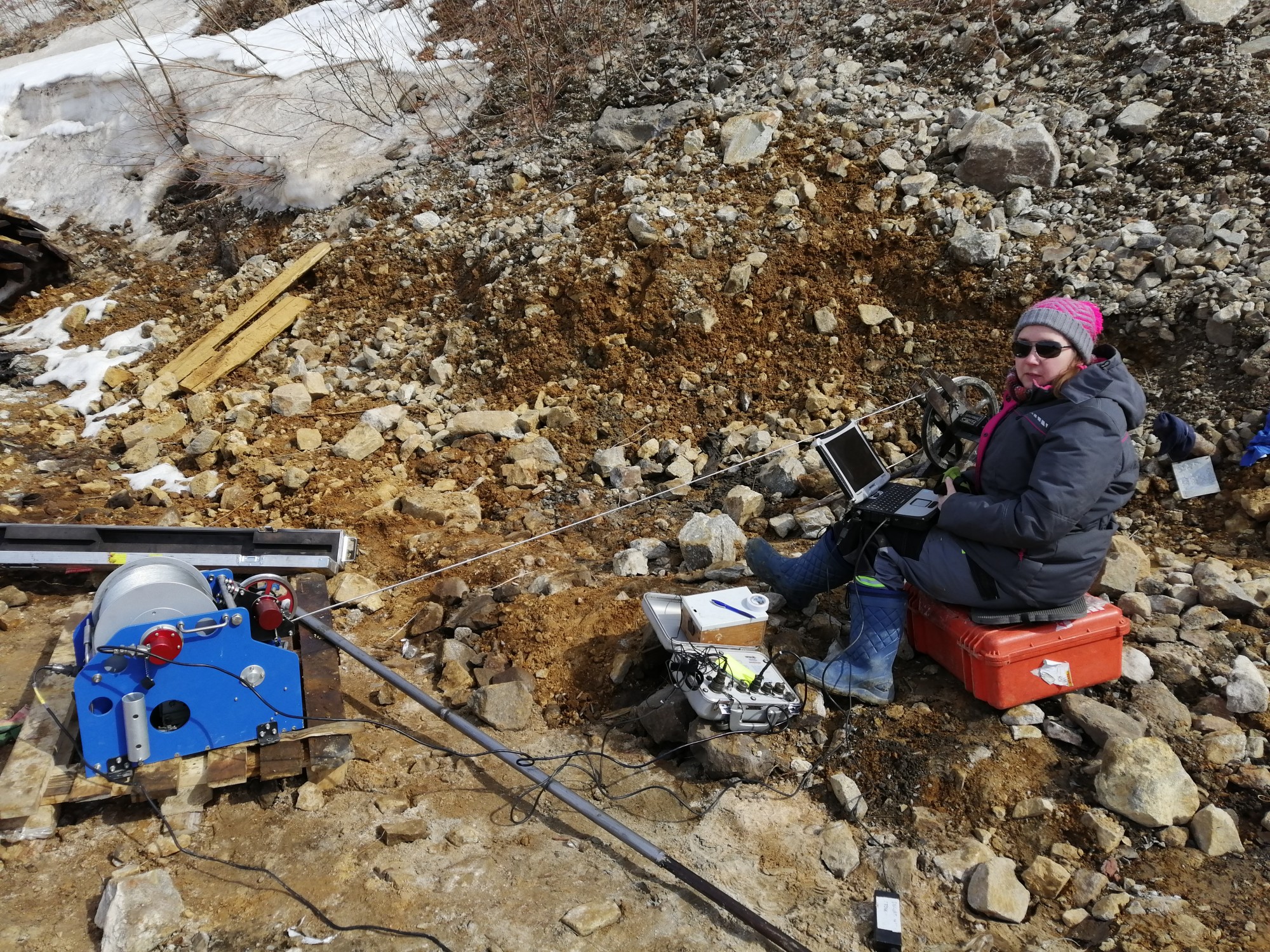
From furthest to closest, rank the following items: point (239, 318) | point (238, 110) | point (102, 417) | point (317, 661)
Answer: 1. point (238, 110)
2. point (239, 318)
3. point (102, 417)
4. point (317, 661)

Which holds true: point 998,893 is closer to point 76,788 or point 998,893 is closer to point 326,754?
point 326,754

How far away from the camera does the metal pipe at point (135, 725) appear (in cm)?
329

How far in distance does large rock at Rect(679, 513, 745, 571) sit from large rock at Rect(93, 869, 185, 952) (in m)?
2.99

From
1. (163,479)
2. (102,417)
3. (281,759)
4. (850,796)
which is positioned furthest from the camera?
(102,417)

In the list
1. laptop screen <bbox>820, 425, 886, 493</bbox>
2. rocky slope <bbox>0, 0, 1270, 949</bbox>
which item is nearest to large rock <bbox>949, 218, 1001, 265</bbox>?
rocky slope <bbox>0, 0, 1270, 949</bbox>

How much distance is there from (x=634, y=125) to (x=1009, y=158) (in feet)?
13.6

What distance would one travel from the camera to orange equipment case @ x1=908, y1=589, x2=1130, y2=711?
346cm

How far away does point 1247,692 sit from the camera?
343 centimetres

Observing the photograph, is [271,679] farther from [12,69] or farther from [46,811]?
[12,69]

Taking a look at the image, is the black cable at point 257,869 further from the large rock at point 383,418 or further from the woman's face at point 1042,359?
the large rock at point 383,418

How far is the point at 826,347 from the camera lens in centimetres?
662

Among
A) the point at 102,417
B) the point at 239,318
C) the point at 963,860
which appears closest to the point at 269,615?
the point at 963,860

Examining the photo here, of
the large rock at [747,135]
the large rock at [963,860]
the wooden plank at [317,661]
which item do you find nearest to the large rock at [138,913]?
the wooden plank at [317,661]

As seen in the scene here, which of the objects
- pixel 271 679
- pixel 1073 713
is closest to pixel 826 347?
pixel 1073 713
